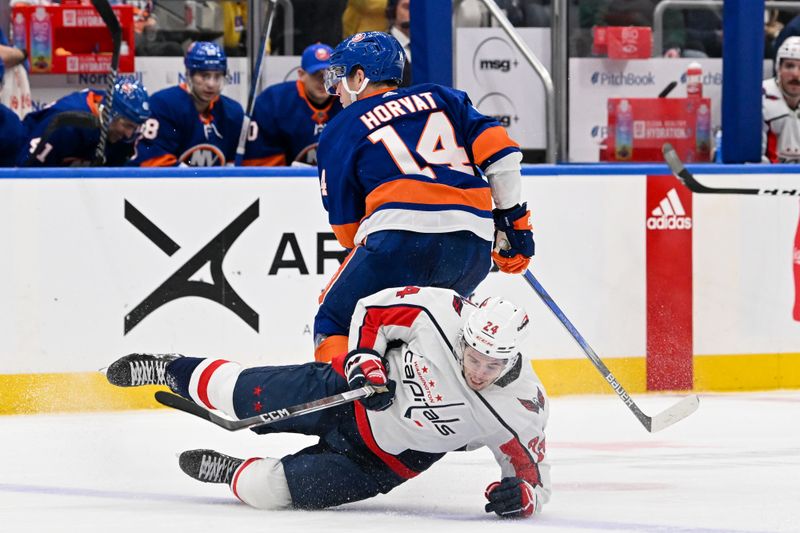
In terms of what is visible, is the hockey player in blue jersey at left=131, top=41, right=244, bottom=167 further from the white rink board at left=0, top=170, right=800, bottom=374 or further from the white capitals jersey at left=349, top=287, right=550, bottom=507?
the white capitals jersey at left=349, top=287, right=550, bottom=507

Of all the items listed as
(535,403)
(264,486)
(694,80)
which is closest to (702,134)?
(694,80)

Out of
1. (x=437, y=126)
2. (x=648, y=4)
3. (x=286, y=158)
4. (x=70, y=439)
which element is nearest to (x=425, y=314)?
(x=437, y=126)

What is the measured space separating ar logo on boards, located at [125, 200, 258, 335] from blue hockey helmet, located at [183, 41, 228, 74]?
0.85 metres

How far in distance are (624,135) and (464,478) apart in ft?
9.25

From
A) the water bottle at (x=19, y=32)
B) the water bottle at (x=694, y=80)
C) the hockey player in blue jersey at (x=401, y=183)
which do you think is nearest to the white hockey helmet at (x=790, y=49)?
the water bottle at (x=694, y=80)

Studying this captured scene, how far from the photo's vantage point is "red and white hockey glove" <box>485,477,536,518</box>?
3760 mm

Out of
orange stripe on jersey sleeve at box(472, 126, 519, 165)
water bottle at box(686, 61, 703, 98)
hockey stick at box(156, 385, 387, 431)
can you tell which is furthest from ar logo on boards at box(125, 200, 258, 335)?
water bottle at box(686, 61, 703, 98)

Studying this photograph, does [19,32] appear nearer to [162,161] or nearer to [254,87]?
[162,161]

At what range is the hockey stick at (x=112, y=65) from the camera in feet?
20.2

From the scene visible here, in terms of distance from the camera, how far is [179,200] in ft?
19.2

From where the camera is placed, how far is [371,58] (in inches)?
176

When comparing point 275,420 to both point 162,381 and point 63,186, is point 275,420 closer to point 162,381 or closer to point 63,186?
point 162,381

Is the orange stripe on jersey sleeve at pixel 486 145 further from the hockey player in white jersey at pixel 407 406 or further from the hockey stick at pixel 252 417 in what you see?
the hockey stick at pixel 252 417

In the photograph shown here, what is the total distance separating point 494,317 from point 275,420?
708 mm
